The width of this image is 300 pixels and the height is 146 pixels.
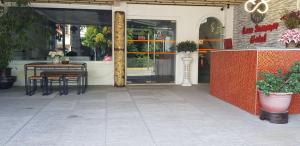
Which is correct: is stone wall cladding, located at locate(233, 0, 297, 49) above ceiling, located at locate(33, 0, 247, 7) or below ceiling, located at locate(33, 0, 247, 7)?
below

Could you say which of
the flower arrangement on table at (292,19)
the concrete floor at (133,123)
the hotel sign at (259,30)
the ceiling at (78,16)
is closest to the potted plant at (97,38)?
the ceiling at (78,16)

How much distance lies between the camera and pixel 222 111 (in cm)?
600

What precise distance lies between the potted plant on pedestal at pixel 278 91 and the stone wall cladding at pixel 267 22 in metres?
2.50

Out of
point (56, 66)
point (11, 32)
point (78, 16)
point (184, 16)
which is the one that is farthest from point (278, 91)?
point (11, 32)

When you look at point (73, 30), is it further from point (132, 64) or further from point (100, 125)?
point (100, 125)

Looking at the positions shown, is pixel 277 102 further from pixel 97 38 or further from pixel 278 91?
pixel 97 38

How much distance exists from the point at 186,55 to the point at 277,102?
213 inches

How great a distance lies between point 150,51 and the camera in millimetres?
10391

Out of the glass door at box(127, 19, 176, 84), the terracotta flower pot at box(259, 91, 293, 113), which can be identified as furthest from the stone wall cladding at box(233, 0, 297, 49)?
the terracotta flower pot at box(259, 91, 293, 113)

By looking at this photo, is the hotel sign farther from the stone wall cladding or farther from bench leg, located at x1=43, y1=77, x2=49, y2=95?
bench leg, located at x1=43, y1=77, x2=49, y2=95

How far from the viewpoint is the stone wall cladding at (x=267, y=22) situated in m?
7.54

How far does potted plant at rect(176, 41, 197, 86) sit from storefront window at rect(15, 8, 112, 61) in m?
2.41

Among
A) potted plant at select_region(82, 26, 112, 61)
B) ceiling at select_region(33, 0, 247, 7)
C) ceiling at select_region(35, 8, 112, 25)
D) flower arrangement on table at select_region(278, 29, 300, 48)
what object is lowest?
flower arrangement on table at select_region(278, 29, 300, 48)

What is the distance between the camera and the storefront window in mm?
9938
